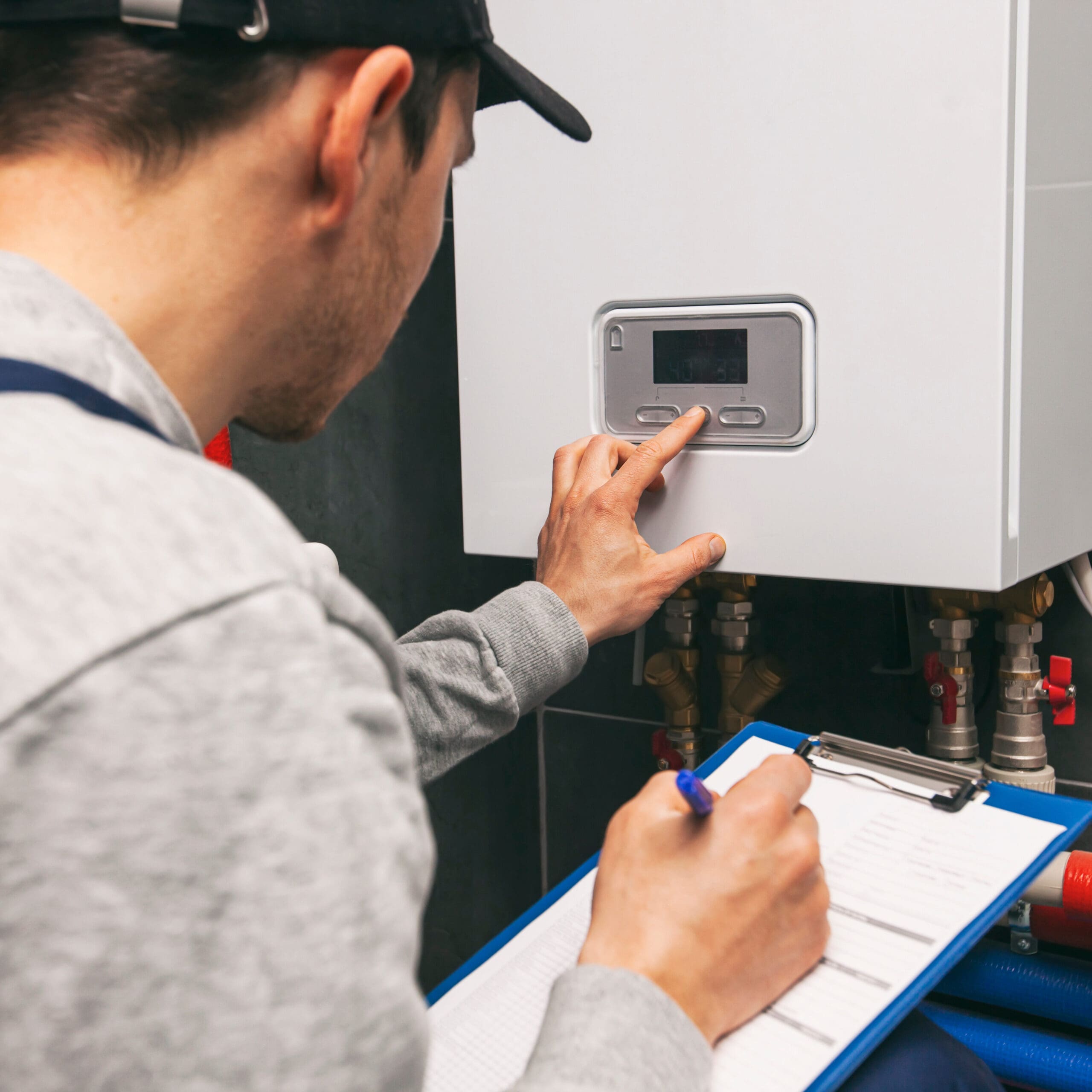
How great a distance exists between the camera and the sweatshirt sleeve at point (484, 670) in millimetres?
788

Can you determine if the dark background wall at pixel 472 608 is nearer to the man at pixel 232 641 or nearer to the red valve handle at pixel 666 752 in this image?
A: the red valve handle at pixel 666 752

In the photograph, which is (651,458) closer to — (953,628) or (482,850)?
(953,628)

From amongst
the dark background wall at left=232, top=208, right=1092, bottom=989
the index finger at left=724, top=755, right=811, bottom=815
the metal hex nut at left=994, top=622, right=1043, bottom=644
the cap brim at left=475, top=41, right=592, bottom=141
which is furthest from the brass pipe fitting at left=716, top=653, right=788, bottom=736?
the cap brim at left=475, top=41, right=592, bottom=141

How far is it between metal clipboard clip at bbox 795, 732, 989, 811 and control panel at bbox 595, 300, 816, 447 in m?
0.23

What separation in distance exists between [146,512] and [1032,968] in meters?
0.78

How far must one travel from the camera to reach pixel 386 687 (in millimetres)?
363

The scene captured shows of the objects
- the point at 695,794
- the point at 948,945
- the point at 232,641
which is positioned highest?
the point at 232,641

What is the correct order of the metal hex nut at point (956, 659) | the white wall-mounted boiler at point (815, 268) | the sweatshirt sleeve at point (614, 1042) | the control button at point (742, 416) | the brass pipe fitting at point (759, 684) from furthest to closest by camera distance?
1. the brass pipe fitting at point (759, 684)
2. the metal hex nut at point (956, 659)
3. the control button at point (742, 416)
4. the white wall-mounted boiler at point (815, 268)
5. the sweatshirt sleeve at point (614, 1042)

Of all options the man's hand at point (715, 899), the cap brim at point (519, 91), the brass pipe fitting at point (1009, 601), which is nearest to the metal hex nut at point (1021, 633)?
the brass pipe fitting at point (1009, 601)

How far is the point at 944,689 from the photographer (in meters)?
0.94

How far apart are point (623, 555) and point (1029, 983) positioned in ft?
1.46

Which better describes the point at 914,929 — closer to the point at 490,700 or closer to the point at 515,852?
the point at 490,700

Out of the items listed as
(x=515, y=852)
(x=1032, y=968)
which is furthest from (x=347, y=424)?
(x=1032, y=968)

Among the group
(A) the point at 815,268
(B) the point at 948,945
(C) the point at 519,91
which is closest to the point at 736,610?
(A) the point at 815,268
